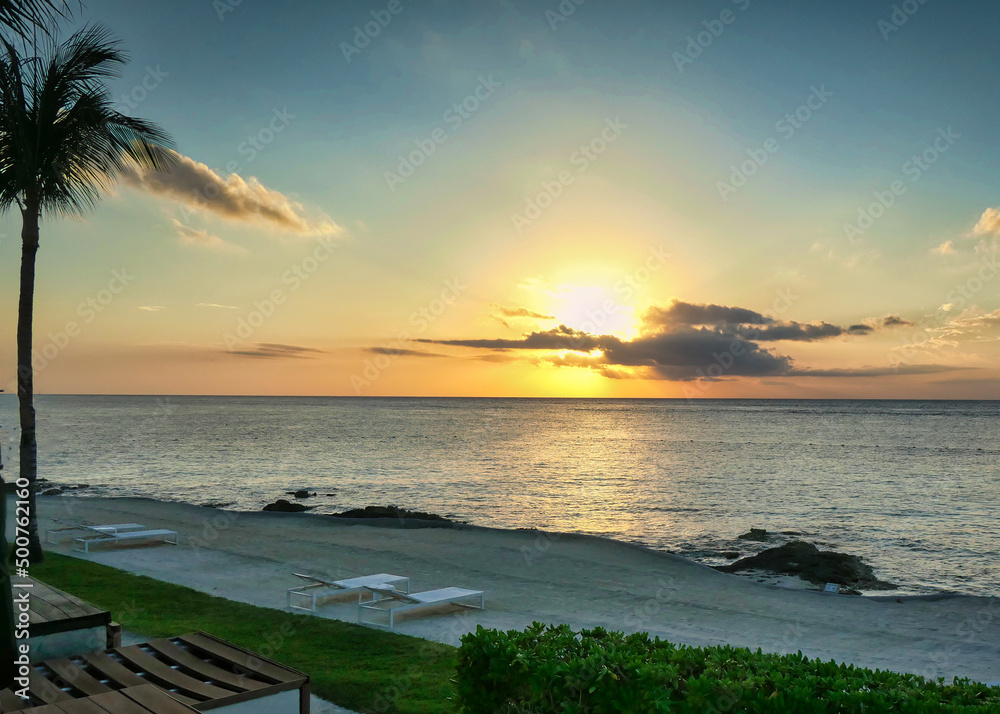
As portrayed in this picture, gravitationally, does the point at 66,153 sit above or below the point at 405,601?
above

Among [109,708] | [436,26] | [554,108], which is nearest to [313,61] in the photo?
[436,26]

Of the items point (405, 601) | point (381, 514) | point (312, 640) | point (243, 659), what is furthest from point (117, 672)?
point (381, 514)

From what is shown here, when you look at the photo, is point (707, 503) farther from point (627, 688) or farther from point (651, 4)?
point (627, 688)

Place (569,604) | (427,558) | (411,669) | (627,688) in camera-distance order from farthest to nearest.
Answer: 1. (427,558)
2. (569,604)
3. (411,669)
4. (627,688)

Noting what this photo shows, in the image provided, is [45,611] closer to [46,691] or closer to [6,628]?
[46,691]

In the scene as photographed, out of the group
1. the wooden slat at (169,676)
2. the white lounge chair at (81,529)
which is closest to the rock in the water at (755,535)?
the white lounge chair at (81,529)

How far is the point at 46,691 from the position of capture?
15.9 feet

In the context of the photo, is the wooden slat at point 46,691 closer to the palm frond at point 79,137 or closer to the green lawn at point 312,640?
the green lawn at point 312,640

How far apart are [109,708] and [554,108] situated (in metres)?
18.1

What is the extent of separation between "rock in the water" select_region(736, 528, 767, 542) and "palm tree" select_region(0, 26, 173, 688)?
22744 millimetres

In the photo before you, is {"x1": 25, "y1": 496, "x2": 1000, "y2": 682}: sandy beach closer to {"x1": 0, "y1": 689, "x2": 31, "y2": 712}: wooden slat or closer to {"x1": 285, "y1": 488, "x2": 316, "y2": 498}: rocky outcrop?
{"x1": 0, "y1": 689, "x2": 31, "y2": 712}: wooden slat

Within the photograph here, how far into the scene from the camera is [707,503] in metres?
35.6

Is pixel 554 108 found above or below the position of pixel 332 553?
above

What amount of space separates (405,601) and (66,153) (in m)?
10.8
